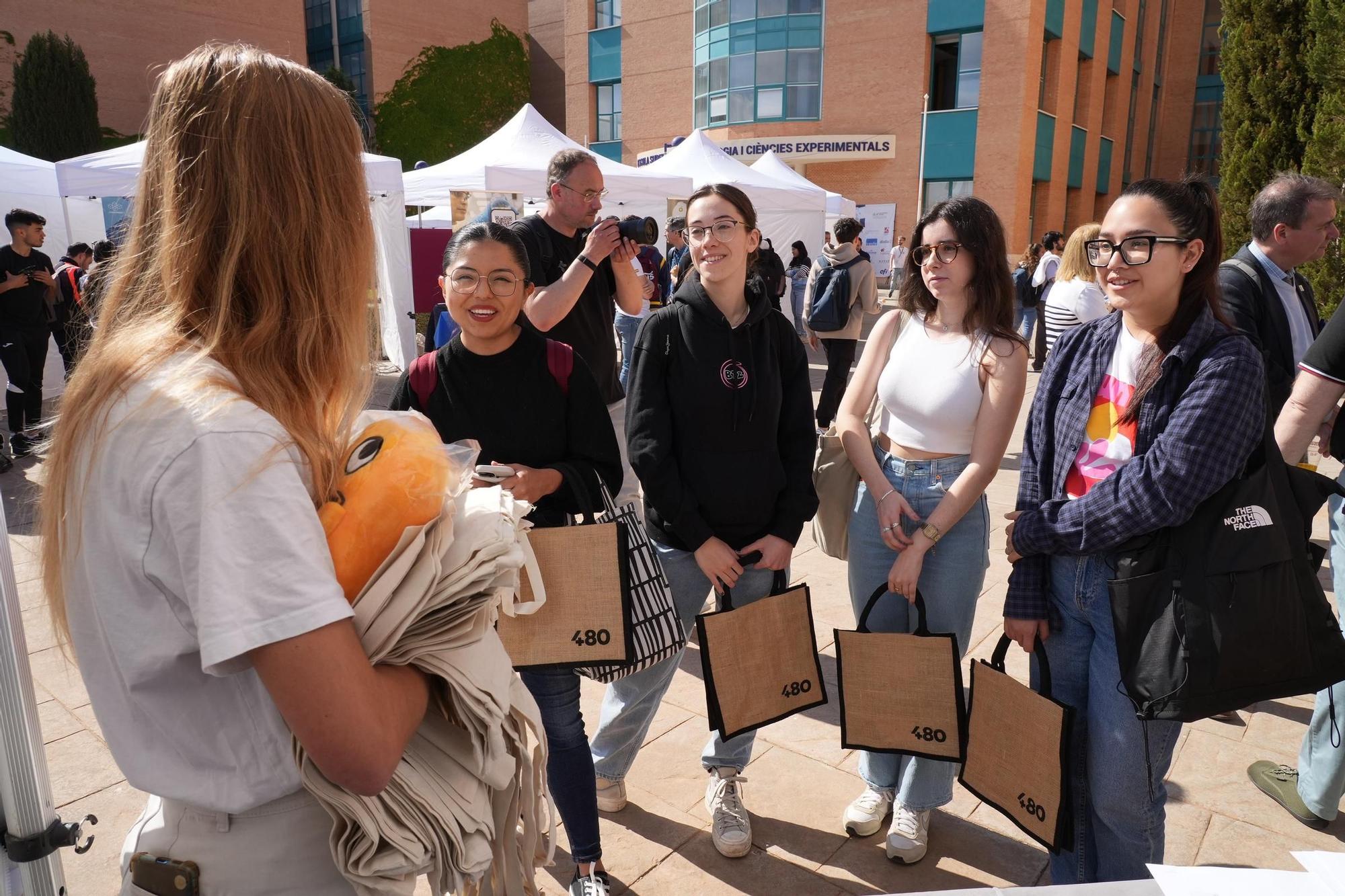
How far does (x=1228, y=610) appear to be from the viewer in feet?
6.03

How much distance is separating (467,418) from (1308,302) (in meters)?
3.49

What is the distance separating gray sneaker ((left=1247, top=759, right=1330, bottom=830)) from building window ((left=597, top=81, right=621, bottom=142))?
33843 mm

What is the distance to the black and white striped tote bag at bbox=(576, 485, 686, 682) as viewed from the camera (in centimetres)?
231

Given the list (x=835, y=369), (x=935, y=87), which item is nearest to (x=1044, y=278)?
(x=835, y=369)

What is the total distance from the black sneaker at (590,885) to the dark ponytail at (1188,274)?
5.86ft

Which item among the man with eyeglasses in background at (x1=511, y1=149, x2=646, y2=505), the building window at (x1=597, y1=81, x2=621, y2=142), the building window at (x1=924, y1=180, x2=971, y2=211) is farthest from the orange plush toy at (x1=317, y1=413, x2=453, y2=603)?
the building window at (x1=597, y1=81, x2=621, y2=142)

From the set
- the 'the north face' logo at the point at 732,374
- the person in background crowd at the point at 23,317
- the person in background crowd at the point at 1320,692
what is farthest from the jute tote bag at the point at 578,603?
the person in background crowd at the point at 23,317

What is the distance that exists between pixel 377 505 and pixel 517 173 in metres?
10.2

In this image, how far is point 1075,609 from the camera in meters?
2.12

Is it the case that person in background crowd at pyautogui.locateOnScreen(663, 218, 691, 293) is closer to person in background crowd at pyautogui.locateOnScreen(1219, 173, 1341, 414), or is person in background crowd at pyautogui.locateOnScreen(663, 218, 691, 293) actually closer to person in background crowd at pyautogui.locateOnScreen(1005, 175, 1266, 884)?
person in background crowd at pyautogui.locateOnScreen(1219, 173, 1341, 414)

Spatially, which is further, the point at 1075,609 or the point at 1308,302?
the point at 1308,302

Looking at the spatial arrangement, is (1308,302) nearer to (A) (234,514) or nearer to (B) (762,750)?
(B) (762,750)

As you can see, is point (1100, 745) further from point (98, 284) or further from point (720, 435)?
point (98, 284)

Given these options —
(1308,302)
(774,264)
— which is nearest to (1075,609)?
(1308,302)
